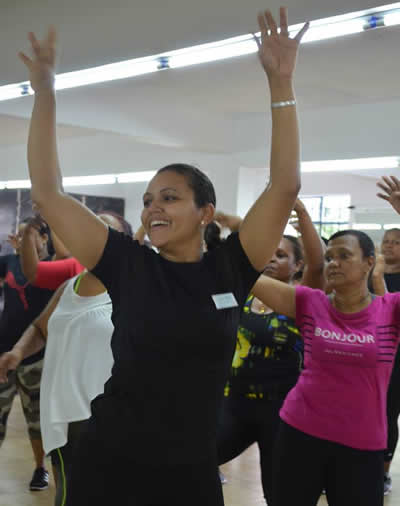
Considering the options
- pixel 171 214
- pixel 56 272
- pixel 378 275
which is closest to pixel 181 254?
pixel 171 214

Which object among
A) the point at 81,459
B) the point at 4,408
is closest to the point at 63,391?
the point at 81,459

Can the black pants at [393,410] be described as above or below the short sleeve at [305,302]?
below

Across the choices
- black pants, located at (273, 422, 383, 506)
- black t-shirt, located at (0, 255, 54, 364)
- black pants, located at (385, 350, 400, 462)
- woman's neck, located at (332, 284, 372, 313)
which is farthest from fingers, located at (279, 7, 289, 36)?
black pants, located at (385, 350, 400, 462)

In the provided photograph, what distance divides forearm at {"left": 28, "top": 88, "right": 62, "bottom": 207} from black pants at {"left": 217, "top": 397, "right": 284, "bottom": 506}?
1.63m

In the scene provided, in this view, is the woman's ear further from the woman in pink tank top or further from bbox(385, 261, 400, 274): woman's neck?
bbox(385, 261, 400, 274): woman's neck

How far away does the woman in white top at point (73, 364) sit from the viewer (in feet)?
7.50

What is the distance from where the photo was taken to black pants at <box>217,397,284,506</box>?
2.73 m

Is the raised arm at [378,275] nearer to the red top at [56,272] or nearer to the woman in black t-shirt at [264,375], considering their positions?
the woman in black t-shirt at [264,375]

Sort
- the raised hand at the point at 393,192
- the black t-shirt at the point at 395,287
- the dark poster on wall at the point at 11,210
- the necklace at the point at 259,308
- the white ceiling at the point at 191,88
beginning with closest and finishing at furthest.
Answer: the raised hand at the point at 393,192 < the necklace at the point at 259,308 < the black t-shirt at the point at 395,287 < the white ceiling at the point at 191,88 < the dark poster on wall at the point at 11,210

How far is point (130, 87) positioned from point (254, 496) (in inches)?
192

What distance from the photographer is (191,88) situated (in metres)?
7.47

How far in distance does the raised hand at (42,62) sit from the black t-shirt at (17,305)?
107 inches

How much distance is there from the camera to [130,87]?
24.0ft

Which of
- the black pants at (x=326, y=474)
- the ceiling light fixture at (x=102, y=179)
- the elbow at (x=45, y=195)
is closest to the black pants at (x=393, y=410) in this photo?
the black pants at (x=326, y=474)
